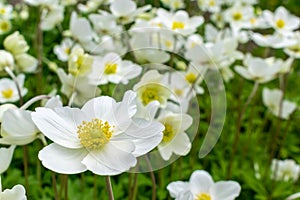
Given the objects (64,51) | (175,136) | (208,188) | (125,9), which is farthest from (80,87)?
(64,51)

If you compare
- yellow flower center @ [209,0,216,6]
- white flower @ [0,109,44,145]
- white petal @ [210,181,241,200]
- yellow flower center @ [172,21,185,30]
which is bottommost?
yellow flower center @ [209,0,216,6]

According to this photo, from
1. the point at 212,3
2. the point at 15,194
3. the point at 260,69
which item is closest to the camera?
the point at 15,194

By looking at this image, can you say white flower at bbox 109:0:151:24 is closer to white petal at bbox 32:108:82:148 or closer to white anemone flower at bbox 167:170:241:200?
white anemone flower at bbox 167:170:241:200

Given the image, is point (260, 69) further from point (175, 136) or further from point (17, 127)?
point (17, 127)

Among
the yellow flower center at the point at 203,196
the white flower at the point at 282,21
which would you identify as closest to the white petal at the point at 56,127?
the yellow flower center at the point at 203,196

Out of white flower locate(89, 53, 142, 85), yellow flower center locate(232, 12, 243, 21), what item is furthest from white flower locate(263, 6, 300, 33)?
white flower locate(89, 53, 142, 85)
